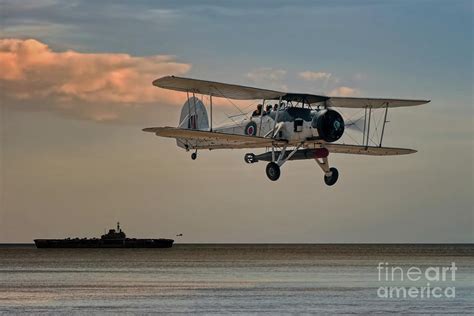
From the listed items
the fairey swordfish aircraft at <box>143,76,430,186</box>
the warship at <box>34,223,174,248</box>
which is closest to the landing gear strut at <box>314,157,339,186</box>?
the fairey swordfish aircraft at <box>143,76,430,186</box>

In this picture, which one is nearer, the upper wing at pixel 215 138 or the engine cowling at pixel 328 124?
the upper wing at pixel 215 138

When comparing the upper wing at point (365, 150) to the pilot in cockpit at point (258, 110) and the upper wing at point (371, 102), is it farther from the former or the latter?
the pilot in cockpit at point (258, 110)

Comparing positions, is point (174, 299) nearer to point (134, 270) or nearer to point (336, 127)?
point (336, 127)

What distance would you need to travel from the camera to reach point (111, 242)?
15450 cm

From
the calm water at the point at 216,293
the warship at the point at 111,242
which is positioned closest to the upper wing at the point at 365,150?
the calm water at the point at 216,293

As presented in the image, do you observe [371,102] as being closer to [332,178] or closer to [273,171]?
[332,178]

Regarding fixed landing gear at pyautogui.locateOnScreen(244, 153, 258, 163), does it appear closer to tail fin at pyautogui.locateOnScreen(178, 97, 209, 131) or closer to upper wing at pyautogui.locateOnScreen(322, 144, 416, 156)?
upper wing at pyautogui.locateOnScreen(322, 144, 416, 156)

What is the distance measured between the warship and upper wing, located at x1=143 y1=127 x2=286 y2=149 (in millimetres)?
103643

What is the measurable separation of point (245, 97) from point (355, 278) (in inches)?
1168

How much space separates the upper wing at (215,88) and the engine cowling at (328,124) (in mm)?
2632

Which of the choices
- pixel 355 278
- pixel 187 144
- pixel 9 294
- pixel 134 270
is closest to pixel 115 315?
pixel 187 144

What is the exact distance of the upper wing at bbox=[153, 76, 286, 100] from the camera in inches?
1769

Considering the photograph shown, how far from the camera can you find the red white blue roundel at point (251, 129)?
4778cm

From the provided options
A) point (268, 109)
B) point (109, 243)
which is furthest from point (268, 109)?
point (109, 243)
